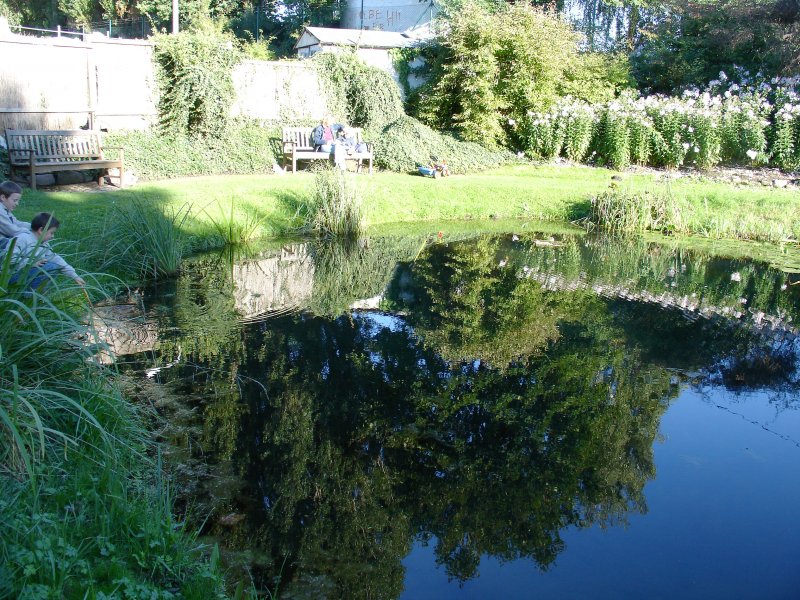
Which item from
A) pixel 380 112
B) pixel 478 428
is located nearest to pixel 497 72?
pixel 380 112

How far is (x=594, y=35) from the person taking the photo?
21734 mm

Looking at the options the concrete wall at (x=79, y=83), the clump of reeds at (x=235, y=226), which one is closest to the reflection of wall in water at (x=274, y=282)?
the clump of reeds at (x=235, y=226)

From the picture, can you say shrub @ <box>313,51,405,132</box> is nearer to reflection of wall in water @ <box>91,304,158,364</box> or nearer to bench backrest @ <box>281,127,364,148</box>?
bench backrest @ <box>281,127,364,148</box>

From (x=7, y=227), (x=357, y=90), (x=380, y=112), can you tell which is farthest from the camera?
(x=357, y=90)

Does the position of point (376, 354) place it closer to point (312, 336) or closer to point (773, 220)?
point (312, 336)

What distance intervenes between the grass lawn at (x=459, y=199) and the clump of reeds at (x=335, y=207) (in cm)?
30

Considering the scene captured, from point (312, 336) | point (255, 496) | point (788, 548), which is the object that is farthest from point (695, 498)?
point (312, 336)

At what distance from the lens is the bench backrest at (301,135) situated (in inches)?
547

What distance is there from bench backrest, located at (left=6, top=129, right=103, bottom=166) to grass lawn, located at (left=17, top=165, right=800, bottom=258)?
0.89 m

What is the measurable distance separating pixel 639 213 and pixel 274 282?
6.43m

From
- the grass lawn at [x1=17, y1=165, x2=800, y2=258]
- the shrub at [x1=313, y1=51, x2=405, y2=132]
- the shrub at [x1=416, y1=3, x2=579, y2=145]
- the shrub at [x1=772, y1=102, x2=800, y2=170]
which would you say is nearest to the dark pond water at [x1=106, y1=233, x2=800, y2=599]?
the grass lawn at [x1=17, y1=165, x2=800, y2=258]

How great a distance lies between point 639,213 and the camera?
39.2 feet

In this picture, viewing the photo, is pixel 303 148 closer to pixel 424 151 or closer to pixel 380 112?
pixel 424 151

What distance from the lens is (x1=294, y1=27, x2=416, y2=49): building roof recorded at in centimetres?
1836
